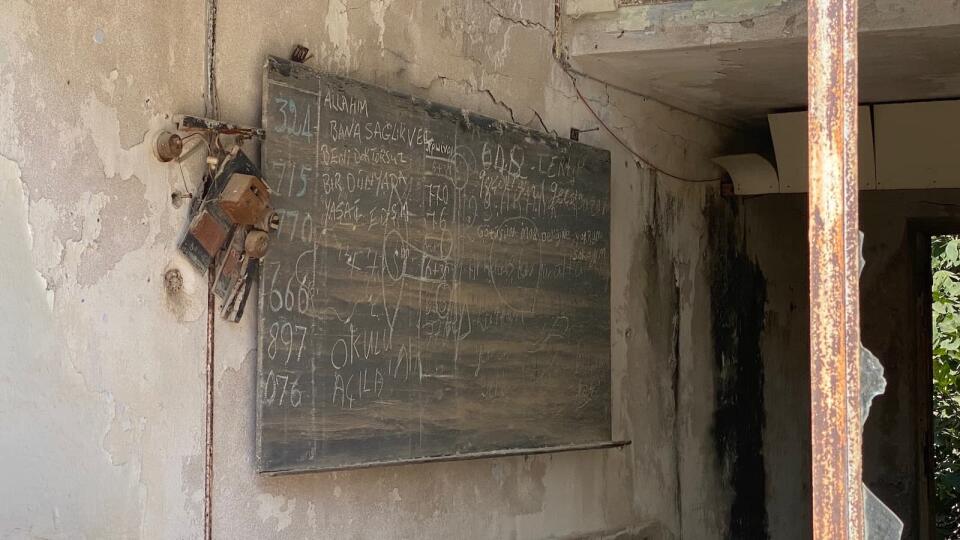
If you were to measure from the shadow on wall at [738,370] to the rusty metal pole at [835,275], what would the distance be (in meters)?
5.40

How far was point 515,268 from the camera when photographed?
16.1 feet

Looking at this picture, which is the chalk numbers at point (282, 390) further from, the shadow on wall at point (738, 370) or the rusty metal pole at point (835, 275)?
the shadow on wall at point (738, 370)

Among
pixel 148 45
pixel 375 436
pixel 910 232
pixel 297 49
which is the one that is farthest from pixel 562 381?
pixel 910 232

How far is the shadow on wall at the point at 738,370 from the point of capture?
7148mm

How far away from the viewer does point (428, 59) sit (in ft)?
14.9

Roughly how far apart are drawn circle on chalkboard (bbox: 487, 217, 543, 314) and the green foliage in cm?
589

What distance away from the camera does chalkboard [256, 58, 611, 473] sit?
370 cm

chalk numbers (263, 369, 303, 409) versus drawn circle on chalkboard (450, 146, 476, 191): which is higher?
drawn circle on chalkboard (450, 146, 476, 191)

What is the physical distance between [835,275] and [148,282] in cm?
221

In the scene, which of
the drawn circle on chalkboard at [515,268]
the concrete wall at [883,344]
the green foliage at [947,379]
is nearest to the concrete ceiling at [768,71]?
the drawn circle on chalkboard at [515,268]

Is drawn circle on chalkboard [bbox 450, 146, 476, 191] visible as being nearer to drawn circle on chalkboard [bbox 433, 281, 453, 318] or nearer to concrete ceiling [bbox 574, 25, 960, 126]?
drawn circle on chalkboard [bbox 433, 281, 453, 318]

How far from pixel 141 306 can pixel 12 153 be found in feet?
1.94

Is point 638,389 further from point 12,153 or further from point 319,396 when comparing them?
point 12,153

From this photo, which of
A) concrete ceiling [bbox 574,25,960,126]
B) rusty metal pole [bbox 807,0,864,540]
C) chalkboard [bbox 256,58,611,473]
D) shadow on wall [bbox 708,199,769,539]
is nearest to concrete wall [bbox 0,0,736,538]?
chalkboard [bbox 256,58,611,473]
